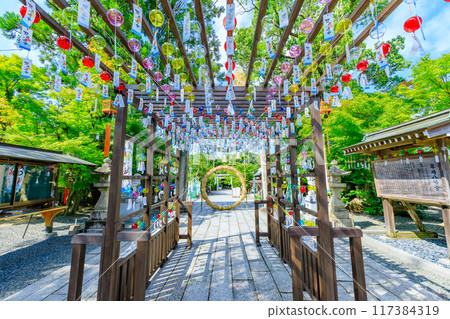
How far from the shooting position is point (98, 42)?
5.90 ft

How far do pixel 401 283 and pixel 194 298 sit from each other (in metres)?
3.11

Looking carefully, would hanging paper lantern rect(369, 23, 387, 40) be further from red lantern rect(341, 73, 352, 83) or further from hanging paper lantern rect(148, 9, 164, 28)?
hanging paper lantern rect(148, 9, 164, 28)

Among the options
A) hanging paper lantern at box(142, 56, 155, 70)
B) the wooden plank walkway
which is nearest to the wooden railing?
the wooden plank walkway

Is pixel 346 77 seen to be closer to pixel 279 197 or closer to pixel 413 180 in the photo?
pixel 279 197

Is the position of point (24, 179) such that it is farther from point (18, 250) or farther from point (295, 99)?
point (295, 99)

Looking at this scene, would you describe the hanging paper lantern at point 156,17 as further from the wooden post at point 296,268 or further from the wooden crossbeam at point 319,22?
the wooden post at point 296,268

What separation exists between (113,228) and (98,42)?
77.3 inches

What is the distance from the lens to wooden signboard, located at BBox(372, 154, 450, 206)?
413 cm

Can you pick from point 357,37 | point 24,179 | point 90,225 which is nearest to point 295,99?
point 357,37

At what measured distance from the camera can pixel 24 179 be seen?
547 centimetres

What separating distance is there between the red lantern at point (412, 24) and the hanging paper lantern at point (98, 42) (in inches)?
102

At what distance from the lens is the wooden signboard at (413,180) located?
13.6 ft

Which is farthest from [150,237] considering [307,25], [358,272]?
[307,25]

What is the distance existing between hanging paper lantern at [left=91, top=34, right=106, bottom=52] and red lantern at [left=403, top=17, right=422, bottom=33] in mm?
2581
